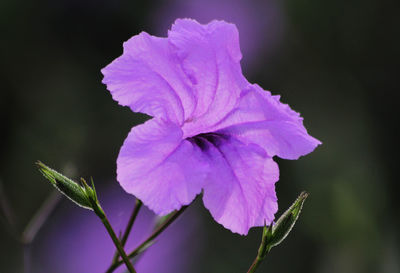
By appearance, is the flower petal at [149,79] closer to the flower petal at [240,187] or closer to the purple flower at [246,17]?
the flower petal at [240,187]

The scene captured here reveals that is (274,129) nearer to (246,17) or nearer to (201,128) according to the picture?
(201,128)

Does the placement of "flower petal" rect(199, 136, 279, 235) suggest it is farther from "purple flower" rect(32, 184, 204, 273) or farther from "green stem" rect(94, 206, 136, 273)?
"purple flower" rect(32, 184, 204, 273)

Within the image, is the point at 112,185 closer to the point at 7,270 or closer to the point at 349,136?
the point at 7,270

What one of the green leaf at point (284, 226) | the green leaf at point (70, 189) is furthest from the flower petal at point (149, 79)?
the green leaf at point (284, 226)

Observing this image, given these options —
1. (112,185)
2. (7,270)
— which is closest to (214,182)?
(7,270)

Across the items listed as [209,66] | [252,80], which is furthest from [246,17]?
[209,66]

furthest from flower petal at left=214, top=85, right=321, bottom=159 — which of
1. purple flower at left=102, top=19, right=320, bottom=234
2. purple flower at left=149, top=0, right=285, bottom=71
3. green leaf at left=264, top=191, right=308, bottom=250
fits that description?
purple flower at left=149, top=0, right=285, bottom=71

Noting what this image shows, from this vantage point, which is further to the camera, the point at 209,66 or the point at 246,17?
the point at 246,17
